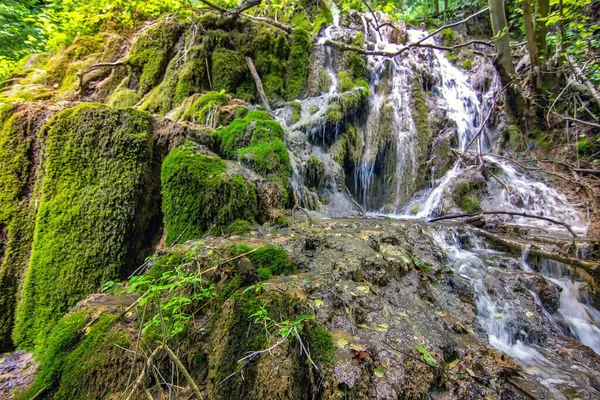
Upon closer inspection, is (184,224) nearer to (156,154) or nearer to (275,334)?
(156,154)

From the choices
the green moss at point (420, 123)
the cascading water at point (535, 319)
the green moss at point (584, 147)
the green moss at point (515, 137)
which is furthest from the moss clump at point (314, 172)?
the green moss at point (584, 147)

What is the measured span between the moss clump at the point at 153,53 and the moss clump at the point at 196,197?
250 inches

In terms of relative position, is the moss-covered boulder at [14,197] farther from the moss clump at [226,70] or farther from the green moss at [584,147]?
the green moss at [584,147]

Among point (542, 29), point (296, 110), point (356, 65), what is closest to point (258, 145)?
point (296, 110)

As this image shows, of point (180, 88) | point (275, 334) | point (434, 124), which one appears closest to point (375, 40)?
point (434, 124)

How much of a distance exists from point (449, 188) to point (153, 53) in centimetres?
990

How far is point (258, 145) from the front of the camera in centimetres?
551

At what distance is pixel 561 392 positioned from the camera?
7.15 ft

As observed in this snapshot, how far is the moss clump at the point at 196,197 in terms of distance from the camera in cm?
369

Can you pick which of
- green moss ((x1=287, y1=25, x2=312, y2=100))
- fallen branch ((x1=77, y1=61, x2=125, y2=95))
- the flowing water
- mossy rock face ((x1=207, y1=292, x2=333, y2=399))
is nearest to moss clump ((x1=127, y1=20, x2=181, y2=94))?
fallen branch ((x1=77, y1=61, x2=125, y2=95))

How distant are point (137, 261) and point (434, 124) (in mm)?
9393

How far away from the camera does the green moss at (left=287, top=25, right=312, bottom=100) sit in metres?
9.55

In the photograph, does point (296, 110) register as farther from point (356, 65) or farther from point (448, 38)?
point (448, 38)

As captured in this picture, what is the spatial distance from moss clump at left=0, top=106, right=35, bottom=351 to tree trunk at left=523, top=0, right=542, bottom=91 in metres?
9.74
